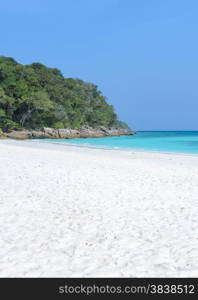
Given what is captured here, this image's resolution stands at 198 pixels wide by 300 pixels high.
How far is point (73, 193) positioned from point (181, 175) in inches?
210

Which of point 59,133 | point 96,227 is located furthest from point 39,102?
point 96,227

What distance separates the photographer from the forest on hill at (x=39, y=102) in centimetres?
5703

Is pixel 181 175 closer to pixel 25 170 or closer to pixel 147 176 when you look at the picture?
pixel 147 176

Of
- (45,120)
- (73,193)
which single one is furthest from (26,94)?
(73,193)

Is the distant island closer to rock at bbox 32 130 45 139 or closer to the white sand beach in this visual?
rock at bbox 32 130 45 139

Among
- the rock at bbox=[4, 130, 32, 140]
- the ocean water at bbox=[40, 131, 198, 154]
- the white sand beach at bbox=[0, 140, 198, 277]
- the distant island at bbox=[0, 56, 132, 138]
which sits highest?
the distant island at bbox=[0, 56, 132, 138]

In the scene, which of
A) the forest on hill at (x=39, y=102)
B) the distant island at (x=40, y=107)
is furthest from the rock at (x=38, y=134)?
the forest on hill at (x=39, y=102)

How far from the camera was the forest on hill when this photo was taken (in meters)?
57.0

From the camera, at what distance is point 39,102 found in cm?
5681

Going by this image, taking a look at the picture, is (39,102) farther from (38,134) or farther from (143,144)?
(143,144)

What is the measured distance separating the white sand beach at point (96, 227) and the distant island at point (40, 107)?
1744 inches

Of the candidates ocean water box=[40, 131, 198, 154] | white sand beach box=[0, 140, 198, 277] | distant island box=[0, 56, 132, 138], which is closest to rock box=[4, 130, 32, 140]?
distant island box=[0, 56, 132, 138]

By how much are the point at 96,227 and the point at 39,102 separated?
5314 cm

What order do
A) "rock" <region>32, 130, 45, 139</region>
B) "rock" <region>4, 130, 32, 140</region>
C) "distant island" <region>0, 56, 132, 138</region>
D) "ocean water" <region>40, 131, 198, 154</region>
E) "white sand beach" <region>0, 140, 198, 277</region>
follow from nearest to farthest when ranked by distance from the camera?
"white sand beach" <region>0, 140, 198, 277</region>
"ocean water" <region>40, 131, 198, 154</region>
"rock" <region>4, 130, 32, 140</region>
"distant island" <region>0, 56, 132, 138</region>
"rock" <region>32, 130, 45, 139</region>
